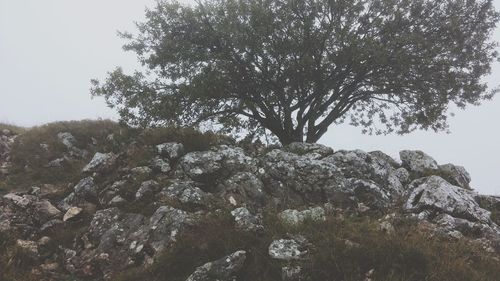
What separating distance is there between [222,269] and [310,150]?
28.8 feet

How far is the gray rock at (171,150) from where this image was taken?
15854 millimetres

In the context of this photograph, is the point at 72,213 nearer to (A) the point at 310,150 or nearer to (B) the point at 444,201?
(A) the point at 310,150

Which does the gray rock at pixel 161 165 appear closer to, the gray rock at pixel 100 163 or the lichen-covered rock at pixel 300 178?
the gray rock at pixel 100 163

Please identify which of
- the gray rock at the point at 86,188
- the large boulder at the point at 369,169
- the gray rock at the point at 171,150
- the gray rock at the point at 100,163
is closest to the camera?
the gray rock at the point at 86,188

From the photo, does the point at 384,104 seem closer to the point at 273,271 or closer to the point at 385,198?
the point at 385,198

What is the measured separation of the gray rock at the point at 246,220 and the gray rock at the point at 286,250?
0.95 m

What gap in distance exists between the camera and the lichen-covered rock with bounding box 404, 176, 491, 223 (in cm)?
1340

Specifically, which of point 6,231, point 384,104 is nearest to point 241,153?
point 6,231

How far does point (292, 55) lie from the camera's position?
20.6 meters

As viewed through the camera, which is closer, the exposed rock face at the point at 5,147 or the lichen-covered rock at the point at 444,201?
the lichen-covered rock at the point at 444,201

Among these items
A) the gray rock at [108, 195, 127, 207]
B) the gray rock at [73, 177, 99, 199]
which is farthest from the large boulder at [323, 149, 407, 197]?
the gray rock at [73, 177, 99, 199]

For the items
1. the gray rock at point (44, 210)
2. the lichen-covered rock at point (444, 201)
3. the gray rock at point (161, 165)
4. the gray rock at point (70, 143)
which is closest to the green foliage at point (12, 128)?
the gray rock at point (70, 143)

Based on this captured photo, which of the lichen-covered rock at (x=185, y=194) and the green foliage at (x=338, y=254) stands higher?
the lichen-covered rock at (x=185, y=194)

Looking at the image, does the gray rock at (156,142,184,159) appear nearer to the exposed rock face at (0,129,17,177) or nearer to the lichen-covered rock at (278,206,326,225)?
the lichen-covered rock at (278,206,326,225)
